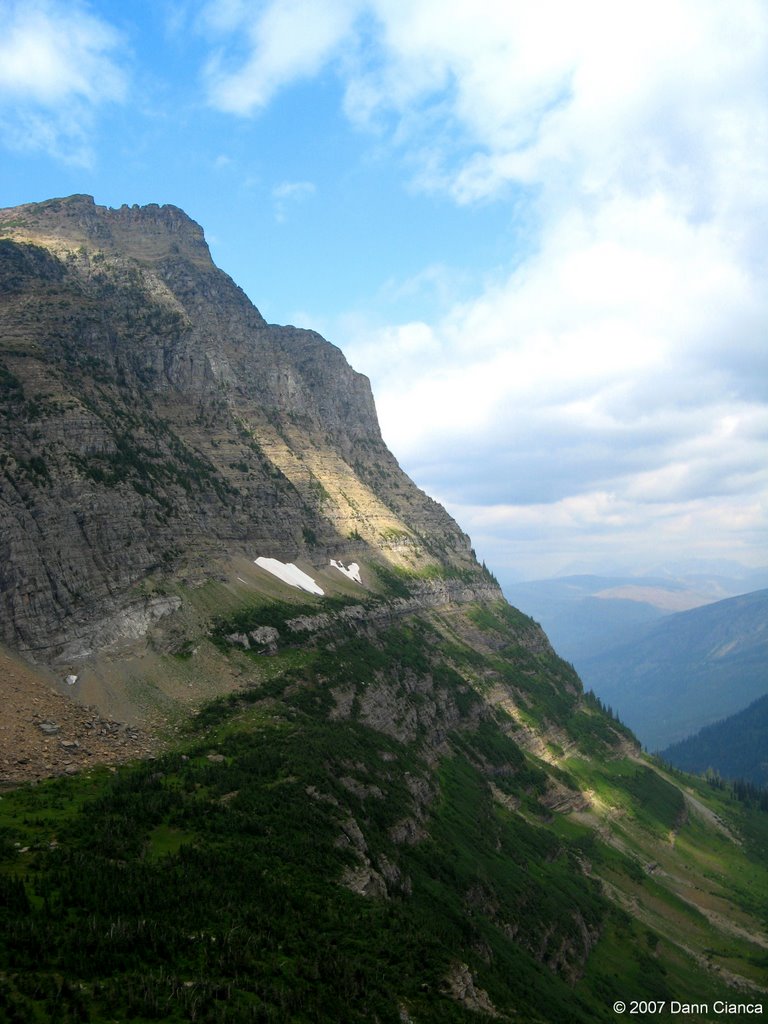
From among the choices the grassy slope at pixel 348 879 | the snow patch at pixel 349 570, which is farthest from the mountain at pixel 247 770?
the snow patch at pixel 349 570

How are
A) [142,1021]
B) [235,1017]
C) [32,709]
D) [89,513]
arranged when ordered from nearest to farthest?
[142,1021] < [235,1017] < [32,709] < [89,513]

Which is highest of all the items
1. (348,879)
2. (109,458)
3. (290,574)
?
(109,458)

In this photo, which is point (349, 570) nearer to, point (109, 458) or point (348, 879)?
point (109, 458)

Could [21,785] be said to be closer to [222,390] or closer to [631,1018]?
[631,1018]

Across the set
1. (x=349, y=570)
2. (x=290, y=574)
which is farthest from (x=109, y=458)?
(x=349, y=570)

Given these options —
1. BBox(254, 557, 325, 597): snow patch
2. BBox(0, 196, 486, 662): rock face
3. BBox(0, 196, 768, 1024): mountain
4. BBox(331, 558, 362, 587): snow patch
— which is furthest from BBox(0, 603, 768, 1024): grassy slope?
BBox(331, 558, 362, 587): snow patch

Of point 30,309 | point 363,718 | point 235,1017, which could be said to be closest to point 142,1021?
point 235,1017
